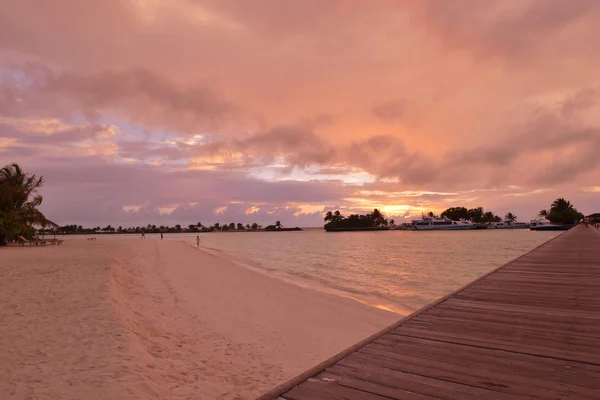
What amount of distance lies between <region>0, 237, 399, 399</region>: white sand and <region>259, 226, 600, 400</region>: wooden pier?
326cm

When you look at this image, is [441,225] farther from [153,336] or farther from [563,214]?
[153,336]

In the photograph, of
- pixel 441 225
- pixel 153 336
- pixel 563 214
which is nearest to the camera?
pixel 153 336

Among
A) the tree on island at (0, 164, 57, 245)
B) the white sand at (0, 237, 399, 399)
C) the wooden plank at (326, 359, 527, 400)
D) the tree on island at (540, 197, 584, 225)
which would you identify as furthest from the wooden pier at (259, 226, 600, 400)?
the tree on island at (540, 197, 584, 225)

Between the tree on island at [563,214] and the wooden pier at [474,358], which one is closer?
the wooden pier at [474,358]

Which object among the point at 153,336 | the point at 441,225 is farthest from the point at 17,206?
the point at 441,225

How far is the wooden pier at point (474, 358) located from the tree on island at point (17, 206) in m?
41.7

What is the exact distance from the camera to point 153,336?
8.38 metres

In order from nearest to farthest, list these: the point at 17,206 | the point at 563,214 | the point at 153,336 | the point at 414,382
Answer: the point at 414,382 < the point at 153,336 < the point at 17,206 < the point at 563,214

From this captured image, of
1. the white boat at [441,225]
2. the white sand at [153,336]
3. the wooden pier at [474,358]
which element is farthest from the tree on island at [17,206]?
the white boat at [441,225]

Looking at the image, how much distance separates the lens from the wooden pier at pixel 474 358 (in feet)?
10.3

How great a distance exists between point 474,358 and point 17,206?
1842 inches

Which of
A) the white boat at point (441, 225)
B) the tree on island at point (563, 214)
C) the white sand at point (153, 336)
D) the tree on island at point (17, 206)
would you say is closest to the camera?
the white sand at point (153, 336)

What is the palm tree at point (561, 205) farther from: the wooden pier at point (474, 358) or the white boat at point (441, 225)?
the wooden pier at point (474, 358)

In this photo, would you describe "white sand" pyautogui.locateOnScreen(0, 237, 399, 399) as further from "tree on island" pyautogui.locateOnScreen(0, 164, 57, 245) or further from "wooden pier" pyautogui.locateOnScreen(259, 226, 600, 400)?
"tree on island" pyautogui.locateOnScreen(0, 164, 57, 245)
